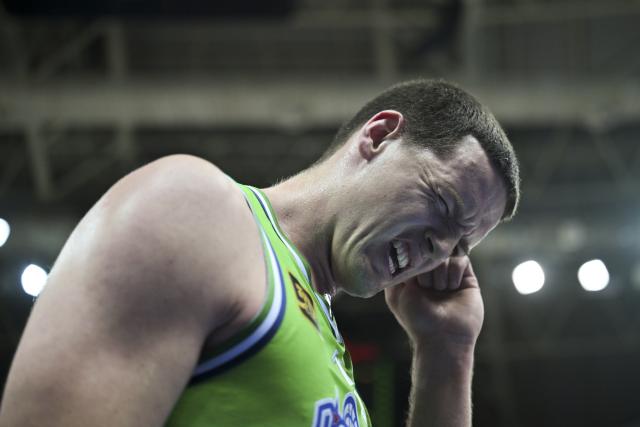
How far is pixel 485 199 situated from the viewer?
1.76 metres

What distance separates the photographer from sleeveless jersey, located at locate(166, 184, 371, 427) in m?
1.20

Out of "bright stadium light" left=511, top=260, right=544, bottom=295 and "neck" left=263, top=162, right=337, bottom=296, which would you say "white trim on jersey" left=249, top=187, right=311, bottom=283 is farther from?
"bright stadium light" left=511, top=260, right=544, bottom=295

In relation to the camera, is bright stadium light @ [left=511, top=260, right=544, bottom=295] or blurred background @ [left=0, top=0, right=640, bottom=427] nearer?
blurred background @ [left=0, top=0, right=640, bottom=427]

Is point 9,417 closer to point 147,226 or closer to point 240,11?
point 147,226

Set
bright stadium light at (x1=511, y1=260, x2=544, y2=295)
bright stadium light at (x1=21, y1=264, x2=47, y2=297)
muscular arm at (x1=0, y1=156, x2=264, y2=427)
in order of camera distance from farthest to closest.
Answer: bright stadium light at (x1=511, y1=260, x2=544, y2=295) < bright stadium light at (x1=21, y1=264, x2=47, y2=297) < muscular arm at (x1=0, y1=156, x2=264, y2=427)

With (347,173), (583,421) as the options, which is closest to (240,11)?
(347,173)

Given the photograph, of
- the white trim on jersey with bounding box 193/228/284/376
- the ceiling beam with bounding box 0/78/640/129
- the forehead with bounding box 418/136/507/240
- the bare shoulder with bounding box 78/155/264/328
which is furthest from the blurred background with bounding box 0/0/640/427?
the white trim on jersey with bounding box 193/228/284/376

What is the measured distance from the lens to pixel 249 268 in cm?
121

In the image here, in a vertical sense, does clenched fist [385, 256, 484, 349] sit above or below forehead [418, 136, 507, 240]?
below

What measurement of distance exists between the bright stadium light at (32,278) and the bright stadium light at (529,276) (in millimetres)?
5753

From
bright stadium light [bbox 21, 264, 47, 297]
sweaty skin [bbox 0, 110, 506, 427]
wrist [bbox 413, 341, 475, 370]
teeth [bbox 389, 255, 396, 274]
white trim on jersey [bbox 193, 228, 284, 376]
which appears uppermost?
sweaty skin [bbox 0, 110, 506, 427]

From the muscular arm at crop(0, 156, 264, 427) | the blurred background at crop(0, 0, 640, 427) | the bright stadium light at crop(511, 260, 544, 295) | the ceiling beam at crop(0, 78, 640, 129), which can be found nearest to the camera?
the muscular arm at crop(0, 156, 264, 427)

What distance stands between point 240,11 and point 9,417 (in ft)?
12.0

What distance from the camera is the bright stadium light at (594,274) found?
998cm
